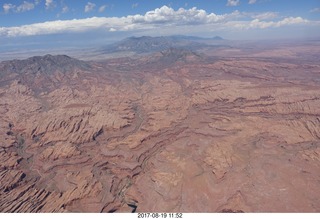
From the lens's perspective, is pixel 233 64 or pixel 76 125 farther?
pixel 233 64

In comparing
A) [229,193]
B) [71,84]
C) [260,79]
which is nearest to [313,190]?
[229,193]

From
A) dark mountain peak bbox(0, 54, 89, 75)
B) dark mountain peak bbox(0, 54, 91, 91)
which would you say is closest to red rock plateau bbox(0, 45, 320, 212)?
dark mountain peak bbox(0, 54, 91, 91)

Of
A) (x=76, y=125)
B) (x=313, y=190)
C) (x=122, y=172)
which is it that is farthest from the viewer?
(x=76, y=125)

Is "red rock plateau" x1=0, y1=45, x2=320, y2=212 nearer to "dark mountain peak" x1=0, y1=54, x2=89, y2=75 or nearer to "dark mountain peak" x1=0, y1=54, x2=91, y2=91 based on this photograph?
"dark mountain peak" x1=0, y1=54, x2=91, y2=91

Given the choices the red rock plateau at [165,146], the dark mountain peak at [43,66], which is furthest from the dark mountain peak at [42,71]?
the red rock plateau at [165,146]

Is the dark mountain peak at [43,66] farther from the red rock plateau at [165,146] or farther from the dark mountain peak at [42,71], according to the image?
the red rock plateau at [165,146]

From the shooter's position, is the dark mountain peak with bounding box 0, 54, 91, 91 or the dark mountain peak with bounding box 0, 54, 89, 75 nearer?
the dark mountain peak with bounding box 0, 54, 91, 91

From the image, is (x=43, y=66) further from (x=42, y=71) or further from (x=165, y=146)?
(x=165, y=146)

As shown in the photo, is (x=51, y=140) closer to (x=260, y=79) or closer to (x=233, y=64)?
(x=260, y=79)
